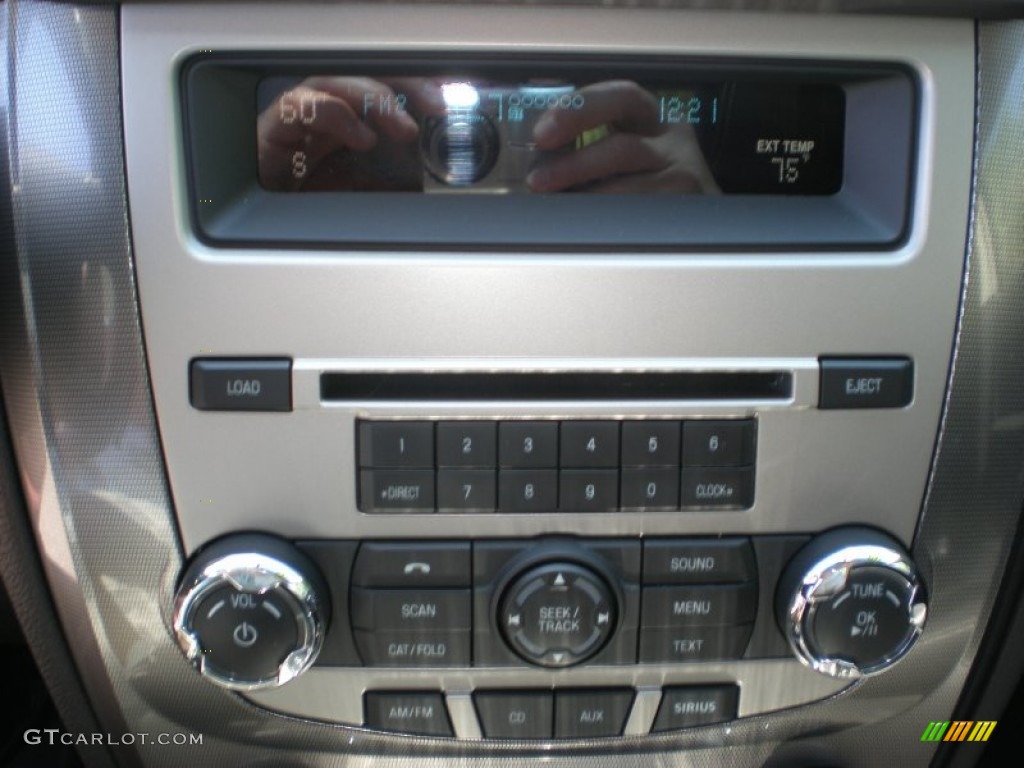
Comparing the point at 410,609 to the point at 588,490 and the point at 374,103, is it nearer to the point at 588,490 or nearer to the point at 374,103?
the point at 588,490

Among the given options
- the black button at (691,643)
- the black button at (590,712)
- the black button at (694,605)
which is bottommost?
the black button at (590,712)

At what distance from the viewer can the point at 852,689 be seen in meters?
0.63

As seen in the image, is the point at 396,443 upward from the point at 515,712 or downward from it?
upward

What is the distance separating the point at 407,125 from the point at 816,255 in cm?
27

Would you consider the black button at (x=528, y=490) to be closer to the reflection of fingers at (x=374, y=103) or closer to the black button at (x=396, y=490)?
the black button at (x=396, y=490)

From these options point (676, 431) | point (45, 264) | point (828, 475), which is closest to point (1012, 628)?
point (828, 475)

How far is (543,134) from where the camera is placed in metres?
0.54

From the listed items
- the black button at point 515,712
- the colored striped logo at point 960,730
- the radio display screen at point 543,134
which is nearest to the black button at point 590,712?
the black button at point 515,712

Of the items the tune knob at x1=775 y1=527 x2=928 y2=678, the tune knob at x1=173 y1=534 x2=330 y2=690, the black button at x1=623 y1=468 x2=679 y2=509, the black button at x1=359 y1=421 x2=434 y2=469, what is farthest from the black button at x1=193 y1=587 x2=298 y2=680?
the tune knob at x1=775 y1=527 x2=928 y2=678

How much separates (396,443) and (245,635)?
0.16 metres

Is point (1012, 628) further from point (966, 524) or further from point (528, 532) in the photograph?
point (528, 532)

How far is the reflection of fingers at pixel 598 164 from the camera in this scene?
0.55 meters

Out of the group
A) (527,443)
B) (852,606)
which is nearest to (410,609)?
(527,443)

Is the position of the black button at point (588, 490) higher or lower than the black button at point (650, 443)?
lower
